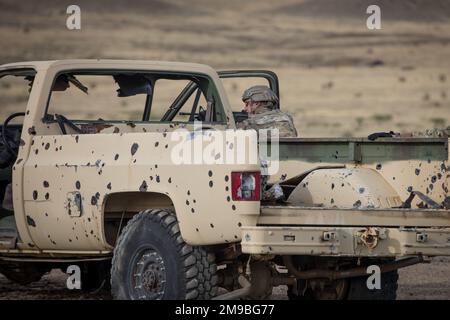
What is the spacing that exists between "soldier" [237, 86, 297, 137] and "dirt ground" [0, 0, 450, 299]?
24212mm

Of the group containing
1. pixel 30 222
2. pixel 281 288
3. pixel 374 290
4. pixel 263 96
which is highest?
pixel 263 96

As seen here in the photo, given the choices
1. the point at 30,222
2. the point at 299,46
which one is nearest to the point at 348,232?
the point at 30,222

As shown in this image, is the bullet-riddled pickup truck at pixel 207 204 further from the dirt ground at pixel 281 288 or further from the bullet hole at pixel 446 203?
the dirt ground at pixel 281 288

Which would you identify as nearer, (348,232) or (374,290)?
(348,232)

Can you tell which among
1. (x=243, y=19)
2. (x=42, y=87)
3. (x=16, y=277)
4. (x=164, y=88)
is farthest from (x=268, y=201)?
(x=243, y=19)

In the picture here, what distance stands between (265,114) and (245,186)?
2062 mm

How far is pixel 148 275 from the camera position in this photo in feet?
33.4

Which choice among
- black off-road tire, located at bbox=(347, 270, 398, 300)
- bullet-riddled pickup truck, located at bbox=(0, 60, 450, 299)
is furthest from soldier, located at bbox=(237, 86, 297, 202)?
black off-road tire, located at bbox=(347, 270, 398, 300)

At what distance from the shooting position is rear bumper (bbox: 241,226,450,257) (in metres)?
9.55

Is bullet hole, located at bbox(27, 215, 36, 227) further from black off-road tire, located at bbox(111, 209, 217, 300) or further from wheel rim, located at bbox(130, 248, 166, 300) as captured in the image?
wheel rim, located at bbox(130, 248, 166, 300)

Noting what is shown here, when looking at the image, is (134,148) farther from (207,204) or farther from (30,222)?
(30,222)

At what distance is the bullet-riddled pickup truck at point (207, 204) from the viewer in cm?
975

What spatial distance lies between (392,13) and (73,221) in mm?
42141
